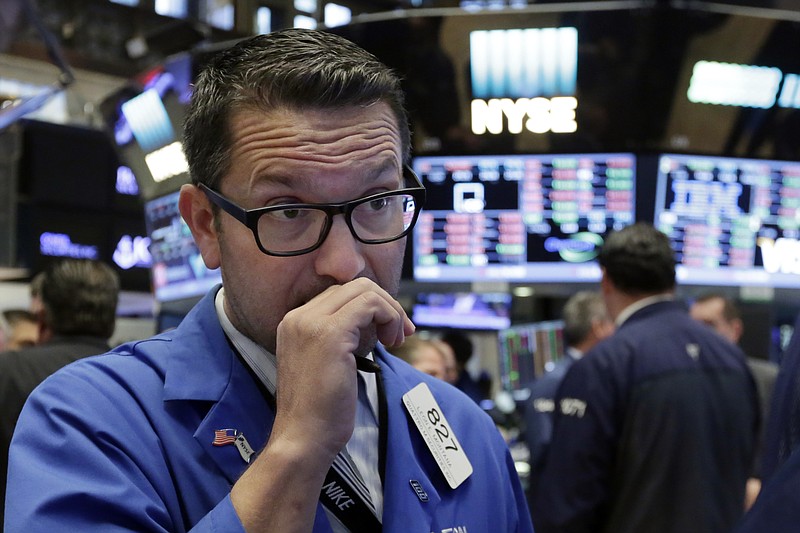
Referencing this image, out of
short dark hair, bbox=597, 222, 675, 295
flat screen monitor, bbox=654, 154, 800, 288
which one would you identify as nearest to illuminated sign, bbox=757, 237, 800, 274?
flat screen monitor, bbox=654, 154, 800, 288

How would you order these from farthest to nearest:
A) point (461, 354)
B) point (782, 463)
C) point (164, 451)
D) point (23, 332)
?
point (23, 332) < point (461, 354) < point (782, 463) < point (164, 451)

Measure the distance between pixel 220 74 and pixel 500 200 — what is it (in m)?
2.96

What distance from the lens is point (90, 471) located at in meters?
1.19

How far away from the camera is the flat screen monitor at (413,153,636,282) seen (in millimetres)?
4266

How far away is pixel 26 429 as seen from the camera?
1.26 metres

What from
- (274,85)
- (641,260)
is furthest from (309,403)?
(641,260)

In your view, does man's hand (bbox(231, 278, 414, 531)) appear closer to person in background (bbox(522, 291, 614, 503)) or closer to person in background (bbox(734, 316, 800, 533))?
person in background (bbox(734, 316, 800, 533))

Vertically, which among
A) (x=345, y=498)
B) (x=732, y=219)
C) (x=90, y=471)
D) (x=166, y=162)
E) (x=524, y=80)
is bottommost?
(x=732, y=219)

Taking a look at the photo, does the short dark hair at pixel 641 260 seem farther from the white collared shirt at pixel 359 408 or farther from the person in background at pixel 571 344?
the white collared shirt at pixel 359 408

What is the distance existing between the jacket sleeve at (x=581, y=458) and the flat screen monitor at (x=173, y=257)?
195cm

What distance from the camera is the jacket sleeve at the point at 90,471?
115cm

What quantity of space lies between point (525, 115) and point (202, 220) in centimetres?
290

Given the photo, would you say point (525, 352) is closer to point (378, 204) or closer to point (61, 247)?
point (378, 204)

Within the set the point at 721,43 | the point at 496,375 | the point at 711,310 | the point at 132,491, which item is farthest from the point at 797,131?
the point at 132,491
